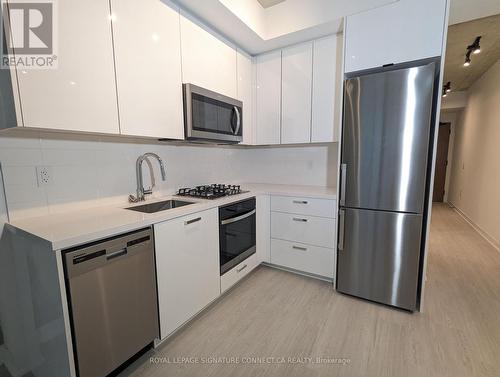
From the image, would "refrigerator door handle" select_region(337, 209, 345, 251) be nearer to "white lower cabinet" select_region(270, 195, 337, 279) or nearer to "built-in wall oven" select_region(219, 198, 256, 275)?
"white lower cabinet" select_region(270, 195, 337, 279)

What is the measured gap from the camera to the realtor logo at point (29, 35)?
102 centimetres

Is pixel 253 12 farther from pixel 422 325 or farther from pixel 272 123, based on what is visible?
pixel 422 325

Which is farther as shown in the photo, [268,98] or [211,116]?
[268,98]

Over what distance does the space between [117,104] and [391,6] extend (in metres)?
1.99

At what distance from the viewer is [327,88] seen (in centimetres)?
227

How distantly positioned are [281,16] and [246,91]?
0.72 m

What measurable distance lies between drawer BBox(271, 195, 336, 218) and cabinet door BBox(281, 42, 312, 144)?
24.5 inches

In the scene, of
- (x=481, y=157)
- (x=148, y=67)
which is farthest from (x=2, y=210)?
(x=481, y=157)

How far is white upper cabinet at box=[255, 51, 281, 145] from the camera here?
2.53m

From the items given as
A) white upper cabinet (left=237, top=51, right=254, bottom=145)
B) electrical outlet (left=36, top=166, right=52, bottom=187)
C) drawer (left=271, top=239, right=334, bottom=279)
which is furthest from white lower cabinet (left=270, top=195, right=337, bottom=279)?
electrical outlet (left=36, top=166, right=52, bottom=187)

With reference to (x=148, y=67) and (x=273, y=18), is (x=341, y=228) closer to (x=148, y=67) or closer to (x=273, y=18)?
(x=148, y=67)

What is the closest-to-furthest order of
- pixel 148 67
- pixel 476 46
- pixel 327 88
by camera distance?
pixel 148 67 < pixel 327 88 < pixel 476 46

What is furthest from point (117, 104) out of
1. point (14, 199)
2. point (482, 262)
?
point (482, 262)

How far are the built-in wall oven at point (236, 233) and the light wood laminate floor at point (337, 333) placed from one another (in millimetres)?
330
